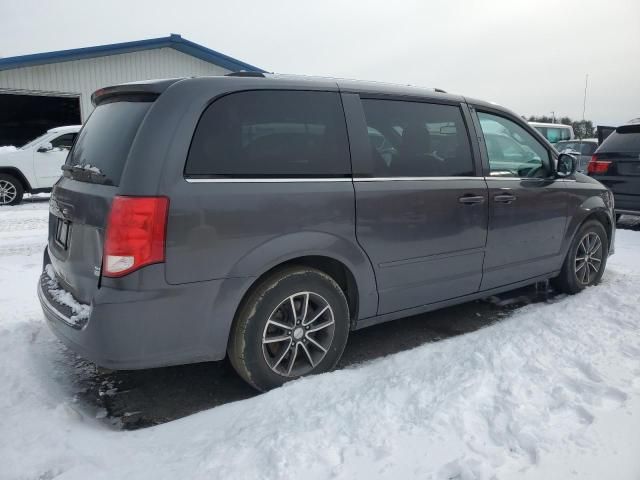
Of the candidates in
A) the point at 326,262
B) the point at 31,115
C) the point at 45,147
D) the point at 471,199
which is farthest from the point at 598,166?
the point at 31,115

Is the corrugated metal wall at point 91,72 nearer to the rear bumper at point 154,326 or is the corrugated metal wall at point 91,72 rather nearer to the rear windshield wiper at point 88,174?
the rear windshield wiper at point 88,174

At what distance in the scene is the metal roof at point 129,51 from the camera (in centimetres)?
1442

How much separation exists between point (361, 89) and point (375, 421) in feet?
6.59

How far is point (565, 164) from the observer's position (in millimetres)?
4449

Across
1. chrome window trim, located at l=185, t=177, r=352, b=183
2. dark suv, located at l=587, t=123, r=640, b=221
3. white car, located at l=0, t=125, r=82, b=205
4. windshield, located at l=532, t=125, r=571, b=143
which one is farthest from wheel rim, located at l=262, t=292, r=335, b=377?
windshield, located at l=532, t=125, r=571, b=143

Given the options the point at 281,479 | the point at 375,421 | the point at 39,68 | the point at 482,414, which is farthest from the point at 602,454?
the point at 39,68

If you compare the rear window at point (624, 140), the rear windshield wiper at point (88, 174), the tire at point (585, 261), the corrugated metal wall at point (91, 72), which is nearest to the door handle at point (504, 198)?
the tire at point (585, 261)

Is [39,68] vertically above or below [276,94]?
above

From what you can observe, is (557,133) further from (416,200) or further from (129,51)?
(416,200)

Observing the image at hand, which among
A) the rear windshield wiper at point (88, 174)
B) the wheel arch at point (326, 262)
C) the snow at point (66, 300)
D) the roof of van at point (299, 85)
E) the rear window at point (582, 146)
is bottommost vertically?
the snow at point (66, 300)

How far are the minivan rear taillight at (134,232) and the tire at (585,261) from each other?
375 centimetres

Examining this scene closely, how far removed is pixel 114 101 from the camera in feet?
9.82

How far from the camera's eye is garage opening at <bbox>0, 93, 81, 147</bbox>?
56.7ft

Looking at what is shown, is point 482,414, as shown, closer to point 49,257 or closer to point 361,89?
point 361,89
